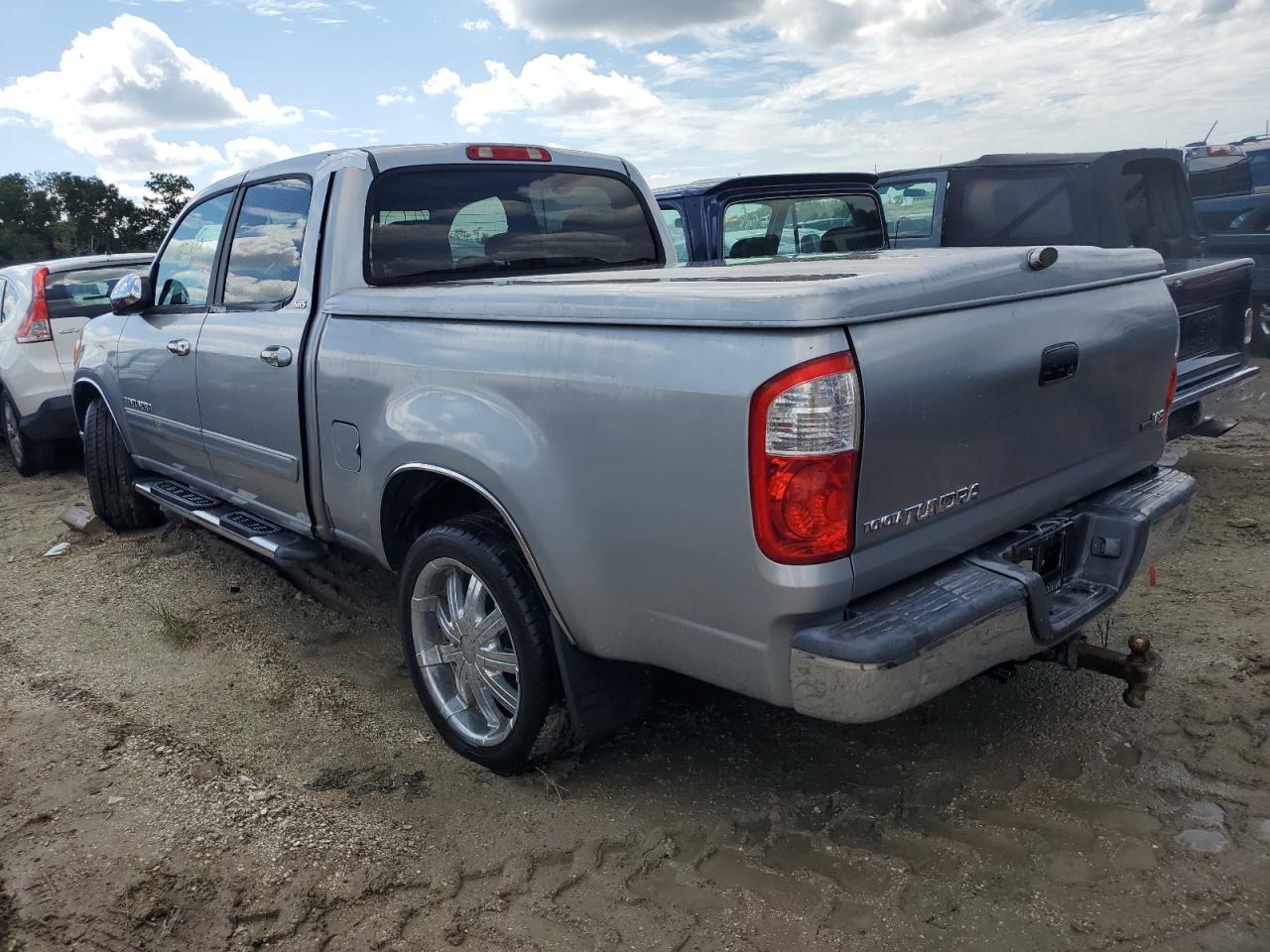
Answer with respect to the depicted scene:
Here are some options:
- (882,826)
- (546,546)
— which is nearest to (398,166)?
(546,546)

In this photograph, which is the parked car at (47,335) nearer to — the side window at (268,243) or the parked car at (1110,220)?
the side window at (268,243)

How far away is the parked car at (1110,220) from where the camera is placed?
5148mm

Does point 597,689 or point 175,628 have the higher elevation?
point 597,689

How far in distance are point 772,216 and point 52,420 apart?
5.19 m

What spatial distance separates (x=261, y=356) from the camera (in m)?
3.76

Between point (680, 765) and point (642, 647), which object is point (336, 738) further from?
point (642, 647)

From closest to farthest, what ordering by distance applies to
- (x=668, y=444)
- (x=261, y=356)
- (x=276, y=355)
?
(x=668, y=444), (x=276, y=355), (x=261, y=356)

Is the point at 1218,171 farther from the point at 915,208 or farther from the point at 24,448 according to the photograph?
the point at 24,448

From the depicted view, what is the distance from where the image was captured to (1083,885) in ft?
8.00

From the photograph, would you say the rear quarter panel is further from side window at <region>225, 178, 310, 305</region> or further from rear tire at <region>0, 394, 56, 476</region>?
rear tire at <region>0, 394, 56, 476</region>

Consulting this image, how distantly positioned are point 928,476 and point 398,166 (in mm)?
2342

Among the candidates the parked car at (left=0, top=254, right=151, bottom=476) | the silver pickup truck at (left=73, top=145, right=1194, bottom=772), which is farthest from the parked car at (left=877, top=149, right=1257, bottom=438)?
the parked car at (left=0, top=254, right=151, bottom=476)

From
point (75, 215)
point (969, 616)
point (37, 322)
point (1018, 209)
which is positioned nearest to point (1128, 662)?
point (969, 616)

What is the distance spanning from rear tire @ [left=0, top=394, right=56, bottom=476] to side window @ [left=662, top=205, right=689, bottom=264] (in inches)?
192
